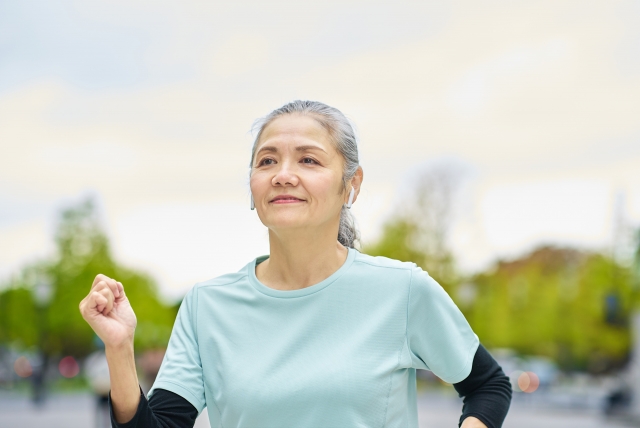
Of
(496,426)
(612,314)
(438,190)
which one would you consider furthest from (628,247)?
(496,426)

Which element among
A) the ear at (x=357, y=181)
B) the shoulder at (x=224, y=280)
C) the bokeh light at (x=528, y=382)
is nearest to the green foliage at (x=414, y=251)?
the bokeh light at (x=528, y=382)

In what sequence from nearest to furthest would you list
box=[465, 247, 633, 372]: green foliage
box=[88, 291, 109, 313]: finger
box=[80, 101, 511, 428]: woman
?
1. box=[88, 291, 109, 313]: finger
2. box=[80, 101, 511, 428]: woman
3. box=[465, 247, 633, 372]: green foliage

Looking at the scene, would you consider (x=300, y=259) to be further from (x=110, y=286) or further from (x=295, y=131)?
(x=110, y=286)

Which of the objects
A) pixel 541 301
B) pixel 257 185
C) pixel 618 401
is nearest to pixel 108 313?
pixel 257 185

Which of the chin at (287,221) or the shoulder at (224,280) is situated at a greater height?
the chin at (287,221)

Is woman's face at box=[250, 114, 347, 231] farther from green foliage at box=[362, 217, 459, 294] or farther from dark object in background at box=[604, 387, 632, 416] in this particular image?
green foliage at box=[362, 217, 459, 294]

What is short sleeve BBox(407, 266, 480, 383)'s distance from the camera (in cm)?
259

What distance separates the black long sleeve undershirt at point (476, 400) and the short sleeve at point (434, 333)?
0.29 ft

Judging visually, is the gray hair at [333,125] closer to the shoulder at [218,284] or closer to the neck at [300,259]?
the neck at [300,259]

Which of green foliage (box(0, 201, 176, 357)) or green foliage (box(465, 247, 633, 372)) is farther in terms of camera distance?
green foliage (box(0, 201, 176, 357))

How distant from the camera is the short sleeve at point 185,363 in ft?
8.39

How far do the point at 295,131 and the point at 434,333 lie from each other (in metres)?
0.72

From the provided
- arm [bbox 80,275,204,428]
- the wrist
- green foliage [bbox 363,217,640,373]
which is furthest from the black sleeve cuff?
green foliage [bbox 363,217,640,373]

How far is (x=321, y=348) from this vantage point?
2.54m
